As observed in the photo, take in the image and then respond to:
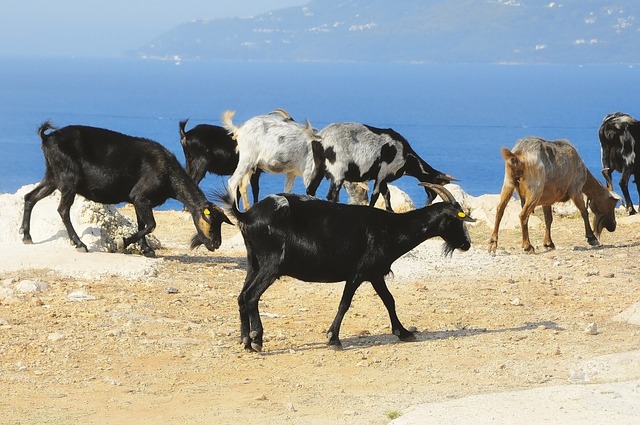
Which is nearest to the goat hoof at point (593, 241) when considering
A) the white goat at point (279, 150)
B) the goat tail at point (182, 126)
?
the white goat at point (279, 150)

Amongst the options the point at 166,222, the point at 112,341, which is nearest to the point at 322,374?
the point at 112,341

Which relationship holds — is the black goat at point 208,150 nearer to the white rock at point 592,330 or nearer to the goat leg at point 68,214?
the goat leg at point 68,214

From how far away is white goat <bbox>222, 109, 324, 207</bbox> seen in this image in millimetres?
18109

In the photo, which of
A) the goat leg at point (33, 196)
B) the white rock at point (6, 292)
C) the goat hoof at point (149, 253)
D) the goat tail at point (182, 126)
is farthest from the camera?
the goat tail at point (182, 126)

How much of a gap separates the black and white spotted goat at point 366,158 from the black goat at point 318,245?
6.60 meters

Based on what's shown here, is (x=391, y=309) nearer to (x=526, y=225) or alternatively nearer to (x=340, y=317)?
(x=340, y=317)

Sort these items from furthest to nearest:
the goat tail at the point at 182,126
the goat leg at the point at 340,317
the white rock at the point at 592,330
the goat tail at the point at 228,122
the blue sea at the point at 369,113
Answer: the blue sea at the point at 369,113
the goat tail at the point at 182,126
the goat tail at the point at 228,122
the white rock at the point at 592,330
the goat leg at the point at 340,317

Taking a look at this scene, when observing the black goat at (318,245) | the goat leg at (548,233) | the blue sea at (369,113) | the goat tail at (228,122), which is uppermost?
the black goat at (318,245)

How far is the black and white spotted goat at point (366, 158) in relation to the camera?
58.6 ft

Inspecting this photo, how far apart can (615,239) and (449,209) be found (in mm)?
7881

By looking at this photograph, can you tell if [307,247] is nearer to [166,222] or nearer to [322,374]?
[322,374]

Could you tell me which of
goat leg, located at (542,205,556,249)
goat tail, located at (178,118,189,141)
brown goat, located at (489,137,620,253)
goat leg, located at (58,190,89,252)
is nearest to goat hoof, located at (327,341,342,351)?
goat leg, located at (58,190,89,252)

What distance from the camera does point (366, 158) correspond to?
58.9 ft

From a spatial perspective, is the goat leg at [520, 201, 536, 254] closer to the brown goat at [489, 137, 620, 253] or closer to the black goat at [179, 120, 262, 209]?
the brown goat at [489, 137, 620, 253]
